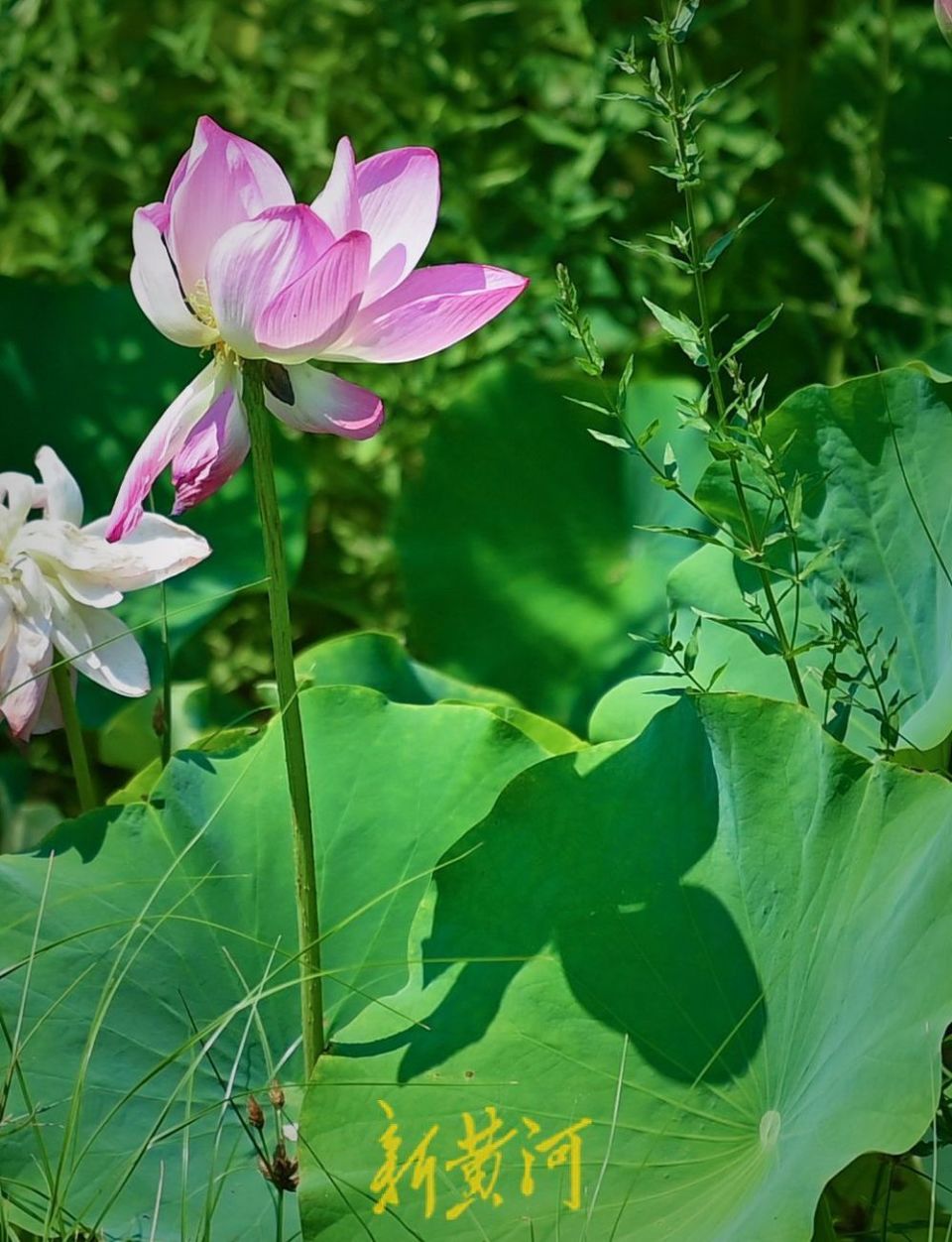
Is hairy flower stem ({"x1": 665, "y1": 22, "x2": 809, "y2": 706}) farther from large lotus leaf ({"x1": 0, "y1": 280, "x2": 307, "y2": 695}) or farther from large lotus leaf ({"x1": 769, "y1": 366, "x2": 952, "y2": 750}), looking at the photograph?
large lotus leaf ({"x1": 0, "y1": 280, "x2": 307, "y2": 695})

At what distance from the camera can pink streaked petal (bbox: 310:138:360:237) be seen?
34.6 inches

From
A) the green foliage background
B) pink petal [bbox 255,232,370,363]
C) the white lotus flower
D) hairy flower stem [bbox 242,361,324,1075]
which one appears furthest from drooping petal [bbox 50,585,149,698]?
the green foliage background

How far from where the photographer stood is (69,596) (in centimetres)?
114

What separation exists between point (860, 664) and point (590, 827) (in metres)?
0.26

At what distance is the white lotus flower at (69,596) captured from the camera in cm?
111

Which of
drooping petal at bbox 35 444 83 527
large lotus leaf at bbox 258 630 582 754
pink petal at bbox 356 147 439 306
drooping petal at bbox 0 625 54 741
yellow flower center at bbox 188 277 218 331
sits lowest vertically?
large lotus leaf at bbox 258 630 582 754

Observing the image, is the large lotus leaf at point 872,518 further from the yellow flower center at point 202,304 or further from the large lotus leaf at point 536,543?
the yellow flower center at point 202,304

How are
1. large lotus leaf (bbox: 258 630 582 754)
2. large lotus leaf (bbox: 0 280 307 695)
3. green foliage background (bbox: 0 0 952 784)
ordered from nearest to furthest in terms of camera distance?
large lotus leaf (bbox: 258 630 582 754) < large lotus leaf (bbox: 0 280 307 695) < green foliage background (bbox: 0 0 952 784)

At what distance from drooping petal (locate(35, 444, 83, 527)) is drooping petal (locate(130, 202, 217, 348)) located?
0.33 meters

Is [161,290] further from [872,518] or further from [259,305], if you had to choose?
[872,518]

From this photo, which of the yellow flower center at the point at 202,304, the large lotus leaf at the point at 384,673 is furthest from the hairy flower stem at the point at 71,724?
the yellow flower center at the point at 202,304

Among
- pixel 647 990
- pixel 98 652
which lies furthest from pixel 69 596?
pixel 647 990

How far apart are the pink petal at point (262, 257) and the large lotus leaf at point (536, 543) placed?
2.24 ft

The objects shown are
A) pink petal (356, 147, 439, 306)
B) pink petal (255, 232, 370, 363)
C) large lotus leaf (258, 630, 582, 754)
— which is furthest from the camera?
large lotus leaf (258, 630, 582, 754)
